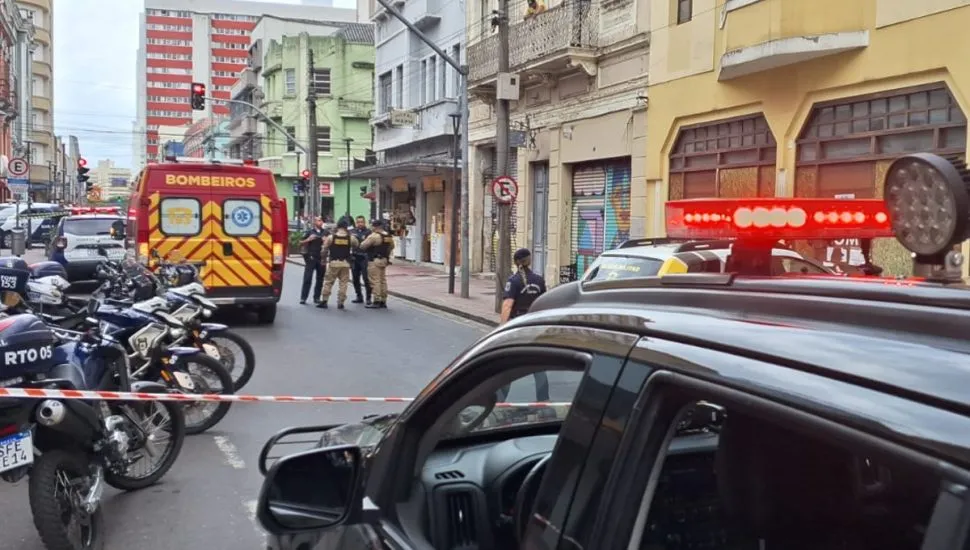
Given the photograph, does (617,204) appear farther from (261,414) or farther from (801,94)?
(261,414)

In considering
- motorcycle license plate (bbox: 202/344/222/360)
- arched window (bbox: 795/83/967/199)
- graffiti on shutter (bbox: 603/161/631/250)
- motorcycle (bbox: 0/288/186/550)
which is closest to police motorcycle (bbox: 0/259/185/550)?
motorcycle (bbox: 0/288/186/550)

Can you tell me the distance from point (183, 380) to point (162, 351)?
0.31 m

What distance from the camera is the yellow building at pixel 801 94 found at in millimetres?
11234

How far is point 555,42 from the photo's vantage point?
1898 cm

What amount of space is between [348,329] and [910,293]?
12.9 m

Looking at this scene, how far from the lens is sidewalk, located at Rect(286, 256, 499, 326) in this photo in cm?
1659

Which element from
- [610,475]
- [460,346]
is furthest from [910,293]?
[460,346]

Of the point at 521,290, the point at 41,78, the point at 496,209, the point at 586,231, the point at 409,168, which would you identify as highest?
the point at 41,78

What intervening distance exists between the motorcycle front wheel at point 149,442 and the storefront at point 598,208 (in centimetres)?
1284

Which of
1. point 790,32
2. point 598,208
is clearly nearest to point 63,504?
point 790,32

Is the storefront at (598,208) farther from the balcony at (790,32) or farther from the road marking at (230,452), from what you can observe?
the road marking at (230,452)

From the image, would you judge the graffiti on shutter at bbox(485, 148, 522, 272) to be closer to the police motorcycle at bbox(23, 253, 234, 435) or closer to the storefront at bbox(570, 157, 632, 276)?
the storefront at bbox(570, 157, 632, 276)

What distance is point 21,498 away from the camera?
18.7 ft

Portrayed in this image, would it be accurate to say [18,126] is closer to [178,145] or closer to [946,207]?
[178,145]
